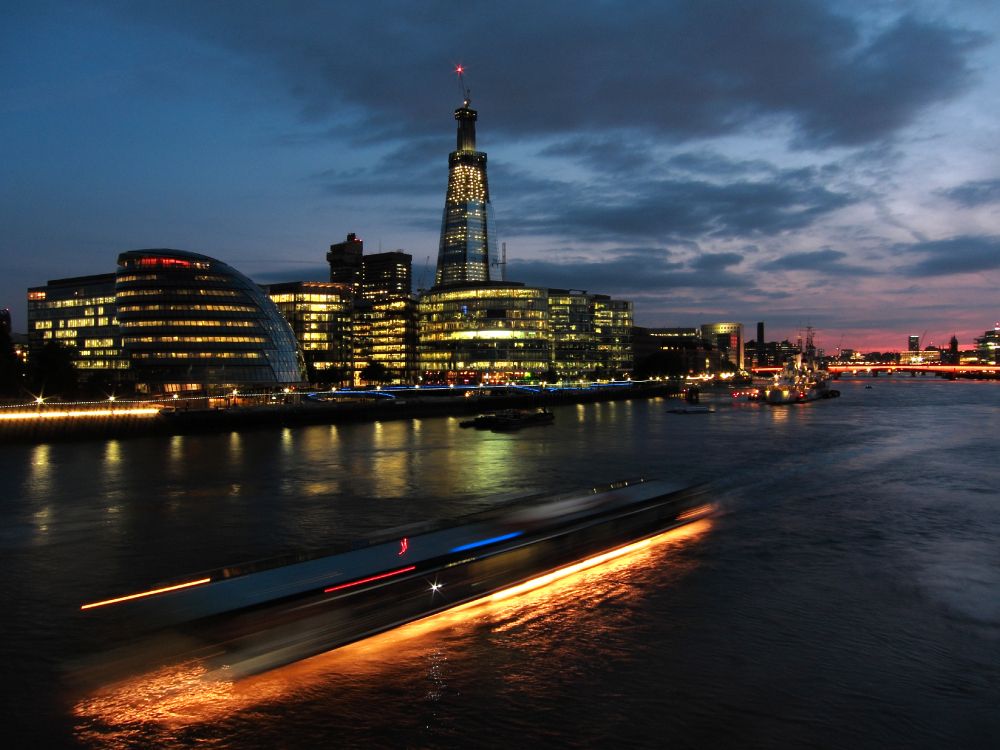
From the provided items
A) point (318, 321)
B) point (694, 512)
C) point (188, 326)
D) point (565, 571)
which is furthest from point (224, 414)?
point (318, 321)

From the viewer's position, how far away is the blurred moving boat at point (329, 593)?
9758 mm

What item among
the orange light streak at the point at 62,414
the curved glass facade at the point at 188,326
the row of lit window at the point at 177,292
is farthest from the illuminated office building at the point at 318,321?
the orange light streak at the point at 62,414

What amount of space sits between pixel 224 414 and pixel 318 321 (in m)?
119

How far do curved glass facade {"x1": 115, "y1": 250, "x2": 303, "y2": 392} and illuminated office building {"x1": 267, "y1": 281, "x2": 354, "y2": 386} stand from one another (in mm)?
67939

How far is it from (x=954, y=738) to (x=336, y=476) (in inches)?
1215

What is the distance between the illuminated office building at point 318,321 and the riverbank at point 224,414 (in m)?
61.9

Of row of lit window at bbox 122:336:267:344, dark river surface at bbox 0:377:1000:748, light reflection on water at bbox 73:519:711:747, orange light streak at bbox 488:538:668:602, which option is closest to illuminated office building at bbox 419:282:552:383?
row of lit window at bbox 122:336:267:344

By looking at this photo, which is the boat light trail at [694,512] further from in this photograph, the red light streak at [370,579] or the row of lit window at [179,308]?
the row of lit window at [179,308]

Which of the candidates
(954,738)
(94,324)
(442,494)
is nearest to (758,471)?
(442,494)

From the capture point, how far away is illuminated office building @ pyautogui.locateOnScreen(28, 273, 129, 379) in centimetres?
Answer: 15100

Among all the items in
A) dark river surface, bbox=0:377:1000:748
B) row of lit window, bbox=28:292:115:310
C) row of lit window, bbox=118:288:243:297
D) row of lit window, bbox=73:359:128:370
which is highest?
row of lit window, bbox=28:292:115:310

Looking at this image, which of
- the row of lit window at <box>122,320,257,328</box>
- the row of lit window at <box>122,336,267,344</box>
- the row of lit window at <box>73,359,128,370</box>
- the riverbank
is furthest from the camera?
the row of lit window at <box>73,359,128,370</box>

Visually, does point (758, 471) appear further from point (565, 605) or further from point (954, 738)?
point (954, 738)

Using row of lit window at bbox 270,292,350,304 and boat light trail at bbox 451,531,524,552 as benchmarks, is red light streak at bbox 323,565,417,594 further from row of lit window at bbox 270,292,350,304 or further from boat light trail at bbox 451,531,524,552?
row of lit window at bbox 270,292,350,304
